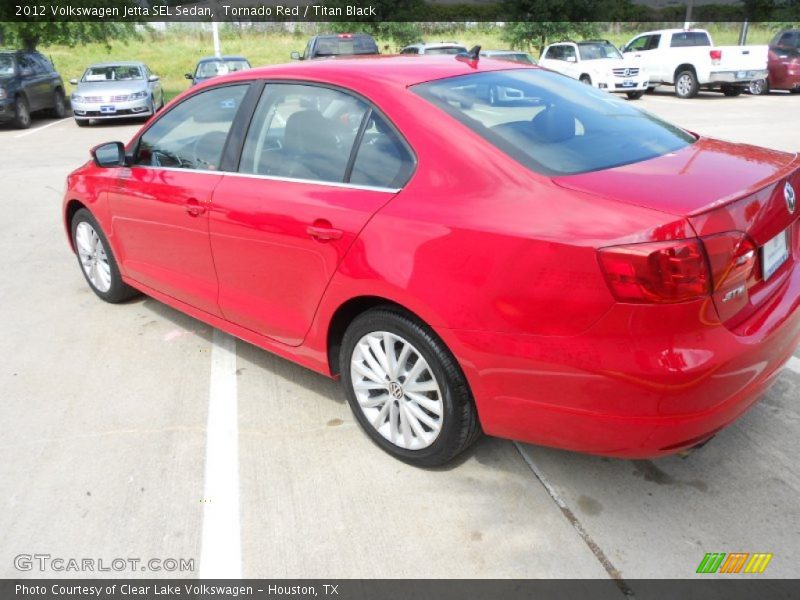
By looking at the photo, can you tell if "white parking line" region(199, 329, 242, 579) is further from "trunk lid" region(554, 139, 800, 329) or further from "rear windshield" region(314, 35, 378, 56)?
"rear windshield" region(314, 35, 378, 56)

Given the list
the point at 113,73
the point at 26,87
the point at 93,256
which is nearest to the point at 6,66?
the point at 26,87

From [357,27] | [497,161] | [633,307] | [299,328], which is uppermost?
[357,27]

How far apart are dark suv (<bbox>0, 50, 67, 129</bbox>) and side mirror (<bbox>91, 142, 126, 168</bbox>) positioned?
1322cm

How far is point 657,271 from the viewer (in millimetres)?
2111

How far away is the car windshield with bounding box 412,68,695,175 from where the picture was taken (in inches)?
104

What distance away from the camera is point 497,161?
8.29ft

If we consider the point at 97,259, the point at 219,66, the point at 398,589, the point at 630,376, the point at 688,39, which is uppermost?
the point at 688,39

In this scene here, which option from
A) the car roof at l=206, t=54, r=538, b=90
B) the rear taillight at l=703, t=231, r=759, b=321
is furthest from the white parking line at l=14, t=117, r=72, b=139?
the rear taillight at l=703, t=231, r=759, b=321

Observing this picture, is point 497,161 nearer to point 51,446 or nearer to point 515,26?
point 51,446

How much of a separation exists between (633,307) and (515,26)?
33.5 metres

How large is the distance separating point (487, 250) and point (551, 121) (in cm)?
90

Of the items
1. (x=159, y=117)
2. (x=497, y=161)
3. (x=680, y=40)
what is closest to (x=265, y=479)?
(x=497, y=161)

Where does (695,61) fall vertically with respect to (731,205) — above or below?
above

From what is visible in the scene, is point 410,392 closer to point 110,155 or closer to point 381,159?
point 381,159
